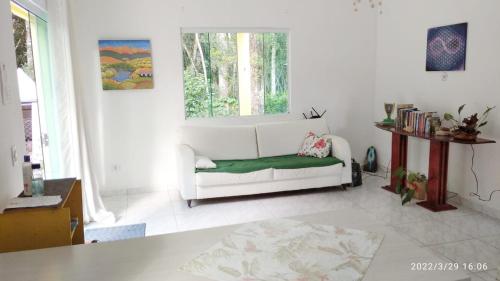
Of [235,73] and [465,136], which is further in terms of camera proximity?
[235,73]

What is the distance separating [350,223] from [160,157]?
346cm

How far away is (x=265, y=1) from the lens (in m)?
5.14

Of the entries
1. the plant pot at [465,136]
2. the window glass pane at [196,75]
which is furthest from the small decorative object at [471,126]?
the window glass pane at [196,75]

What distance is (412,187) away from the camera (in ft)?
14.4

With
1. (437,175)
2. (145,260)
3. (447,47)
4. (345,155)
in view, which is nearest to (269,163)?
(345,155)

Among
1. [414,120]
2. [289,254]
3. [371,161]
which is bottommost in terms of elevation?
[371,161]

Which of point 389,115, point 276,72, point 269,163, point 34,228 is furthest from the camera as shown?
point 276,72

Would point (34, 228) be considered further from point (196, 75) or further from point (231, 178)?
point (196, 75)

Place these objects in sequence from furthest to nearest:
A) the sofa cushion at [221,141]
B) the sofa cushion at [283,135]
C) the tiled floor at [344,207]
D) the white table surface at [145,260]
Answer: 1. the sofa cushion at [283,135]
2. the sofa cushion at [221,141]
3. the tiled floor at [344,207]
4. the white table surface at [145,260]

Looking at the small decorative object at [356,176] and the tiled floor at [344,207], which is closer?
the tiled floor at [344,207]

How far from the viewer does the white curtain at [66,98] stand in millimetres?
3617

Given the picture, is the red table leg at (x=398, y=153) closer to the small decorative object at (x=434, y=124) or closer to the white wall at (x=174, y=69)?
the small decorative object at (x=434, y=124)

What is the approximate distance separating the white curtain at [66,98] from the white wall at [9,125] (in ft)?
3.59

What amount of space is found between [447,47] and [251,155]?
8.18 feet
